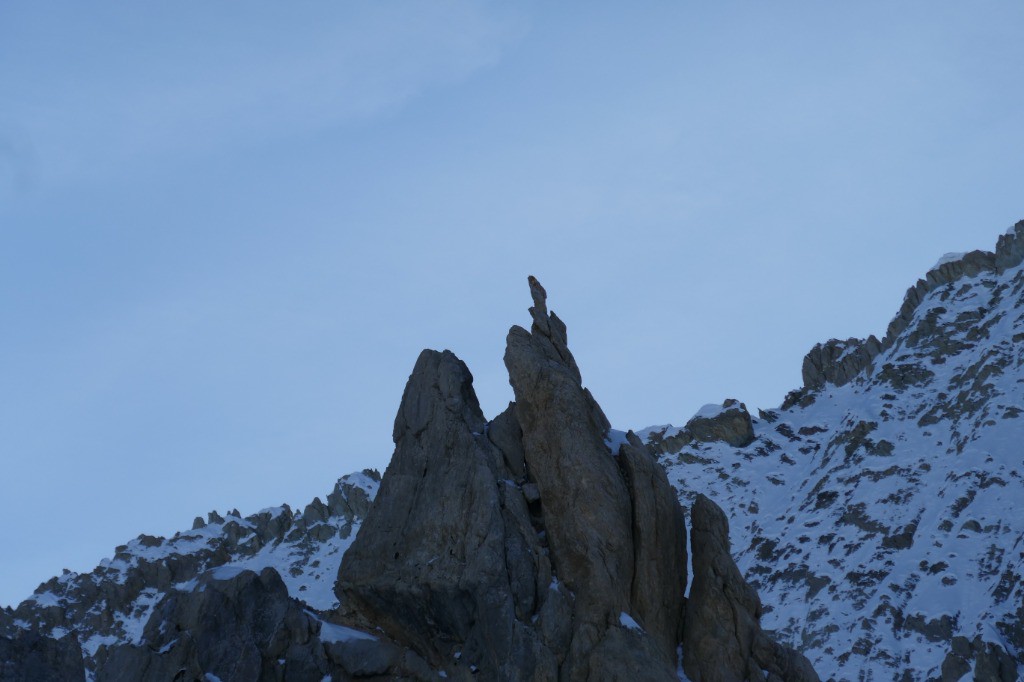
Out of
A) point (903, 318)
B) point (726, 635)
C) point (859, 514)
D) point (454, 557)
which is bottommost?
point (726, 635)

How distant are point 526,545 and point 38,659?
21.2 m

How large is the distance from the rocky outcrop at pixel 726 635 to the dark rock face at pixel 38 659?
2686cm

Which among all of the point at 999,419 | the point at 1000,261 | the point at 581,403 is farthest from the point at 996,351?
the point at 581,403

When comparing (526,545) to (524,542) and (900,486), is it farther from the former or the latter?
(900,486)

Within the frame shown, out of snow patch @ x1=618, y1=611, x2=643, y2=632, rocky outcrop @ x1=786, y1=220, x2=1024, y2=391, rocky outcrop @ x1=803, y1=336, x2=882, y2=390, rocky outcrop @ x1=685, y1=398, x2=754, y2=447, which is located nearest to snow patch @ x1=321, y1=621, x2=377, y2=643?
snow patch @ x1=618, y1=611, x2=643, y2=632

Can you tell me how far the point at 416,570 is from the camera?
52156 mm

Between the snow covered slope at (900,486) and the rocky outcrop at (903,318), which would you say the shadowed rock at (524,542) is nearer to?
the snow covered slope at (900,486)

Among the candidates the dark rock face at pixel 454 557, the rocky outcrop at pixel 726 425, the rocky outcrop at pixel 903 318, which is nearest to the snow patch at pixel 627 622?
the dark rock face at pixel 454 557

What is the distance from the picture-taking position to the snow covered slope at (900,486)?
103062 millimetres

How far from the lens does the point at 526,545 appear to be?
52.3m

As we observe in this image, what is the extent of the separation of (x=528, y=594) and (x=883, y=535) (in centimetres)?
8241

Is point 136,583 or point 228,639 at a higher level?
point 136,583

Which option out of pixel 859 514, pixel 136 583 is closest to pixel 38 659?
pixel 859 514

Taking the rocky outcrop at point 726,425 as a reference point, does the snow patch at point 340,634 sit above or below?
below
